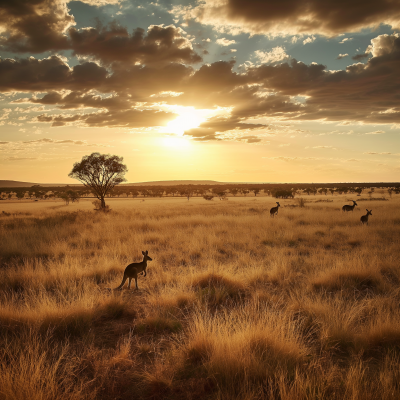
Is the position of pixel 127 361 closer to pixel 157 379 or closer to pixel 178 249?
pixel 157 379

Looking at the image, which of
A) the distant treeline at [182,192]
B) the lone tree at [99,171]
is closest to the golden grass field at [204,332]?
the lone tree at [99,171]

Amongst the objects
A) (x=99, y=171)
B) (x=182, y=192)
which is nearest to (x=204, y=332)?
(x=99, y=171)

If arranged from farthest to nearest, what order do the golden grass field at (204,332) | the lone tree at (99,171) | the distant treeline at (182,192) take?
the distant treeline at (182,192), the lone tree at (99,171), the golden grass field at (204,332)

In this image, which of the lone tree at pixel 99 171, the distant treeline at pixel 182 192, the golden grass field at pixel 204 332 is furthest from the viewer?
the distant treeline at pixel 182 192

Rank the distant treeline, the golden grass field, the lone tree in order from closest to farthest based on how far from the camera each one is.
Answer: the golden grass field < the lone tree < the distant treeline

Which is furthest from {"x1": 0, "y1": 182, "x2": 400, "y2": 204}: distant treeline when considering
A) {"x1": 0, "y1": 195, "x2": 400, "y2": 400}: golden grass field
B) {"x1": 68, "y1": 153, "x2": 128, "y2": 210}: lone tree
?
{"x1": 0, "y1": 195, "x2": 400, "y2": 400}: golden grass field

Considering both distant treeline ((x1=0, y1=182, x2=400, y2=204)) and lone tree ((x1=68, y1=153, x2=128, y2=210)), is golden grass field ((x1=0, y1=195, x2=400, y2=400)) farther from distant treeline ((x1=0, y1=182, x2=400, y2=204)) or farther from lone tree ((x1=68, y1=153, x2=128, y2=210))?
distant treeline ((x1=0, y1=182, x2=400, y2=204))

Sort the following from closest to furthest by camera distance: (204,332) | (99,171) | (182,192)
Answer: (204,332)
(99,171)
(182,192)

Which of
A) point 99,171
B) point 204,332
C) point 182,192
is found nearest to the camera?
point 204,332

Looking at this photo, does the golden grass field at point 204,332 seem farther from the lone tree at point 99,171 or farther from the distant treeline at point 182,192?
the distant treeline at point 182,192

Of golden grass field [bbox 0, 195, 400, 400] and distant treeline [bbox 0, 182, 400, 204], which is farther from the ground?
distant treeline [bbox 0, 182, 400, 204]

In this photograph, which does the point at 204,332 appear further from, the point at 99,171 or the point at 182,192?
the point at 182,192

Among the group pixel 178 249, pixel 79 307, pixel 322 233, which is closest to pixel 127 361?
pixel 79 307

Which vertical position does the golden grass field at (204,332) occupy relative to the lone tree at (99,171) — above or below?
below
